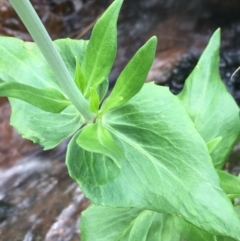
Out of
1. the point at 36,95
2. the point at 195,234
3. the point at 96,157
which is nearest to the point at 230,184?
the point at 195,234

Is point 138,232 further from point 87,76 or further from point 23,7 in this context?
point 23,7

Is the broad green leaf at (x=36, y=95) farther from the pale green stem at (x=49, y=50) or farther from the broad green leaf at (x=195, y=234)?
the broad green leaf at (x=195, y=234)

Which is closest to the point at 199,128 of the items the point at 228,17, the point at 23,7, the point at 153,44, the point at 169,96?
the point at 169,96

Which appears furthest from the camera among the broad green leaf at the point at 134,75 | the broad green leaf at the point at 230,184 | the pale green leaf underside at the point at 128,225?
the pale green leaf underside at the point at 128,225

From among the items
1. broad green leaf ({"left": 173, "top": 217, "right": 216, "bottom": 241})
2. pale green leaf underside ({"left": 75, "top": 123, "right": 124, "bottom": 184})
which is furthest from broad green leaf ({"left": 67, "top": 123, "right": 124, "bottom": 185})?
broad green leaf ({"left": 173, "top": 217, "right": 216, "bottom": 241})

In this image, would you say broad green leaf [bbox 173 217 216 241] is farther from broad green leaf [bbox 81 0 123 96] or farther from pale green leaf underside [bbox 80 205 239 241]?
broad green leaf [bbox 81 0 123 96]

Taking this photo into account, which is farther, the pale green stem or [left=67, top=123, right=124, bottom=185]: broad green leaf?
[left=67, top=123, right=124, bottom=185]: broad green leaf

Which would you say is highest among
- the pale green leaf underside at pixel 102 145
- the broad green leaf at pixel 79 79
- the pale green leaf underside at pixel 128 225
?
the broad green leaf at pixel 79 79

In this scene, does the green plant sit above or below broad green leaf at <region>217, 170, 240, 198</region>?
above

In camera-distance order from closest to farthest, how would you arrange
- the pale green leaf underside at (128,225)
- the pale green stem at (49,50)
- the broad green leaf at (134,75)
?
the pale green stem at (49,50), the broad green leaf at (134,75), the pale green leaf underside at (128,225)

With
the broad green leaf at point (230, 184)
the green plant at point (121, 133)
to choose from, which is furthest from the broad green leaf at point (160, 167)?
the broad green leaf at point (230, 184)
